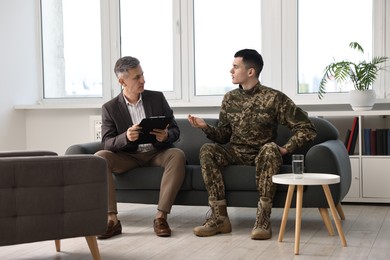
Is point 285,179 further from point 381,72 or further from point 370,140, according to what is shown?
point 381,72

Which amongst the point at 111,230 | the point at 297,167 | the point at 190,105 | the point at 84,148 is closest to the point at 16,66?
the point at 190,105

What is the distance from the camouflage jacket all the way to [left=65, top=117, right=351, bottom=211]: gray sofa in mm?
145

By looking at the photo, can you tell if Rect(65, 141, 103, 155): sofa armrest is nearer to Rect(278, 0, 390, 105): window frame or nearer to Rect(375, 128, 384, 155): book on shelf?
Rect(278, 0, 390, 105): window frame

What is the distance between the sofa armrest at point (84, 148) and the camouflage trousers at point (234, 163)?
0.86m

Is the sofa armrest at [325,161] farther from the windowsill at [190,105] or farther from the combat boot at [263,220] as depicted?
the windowsill at [190,105]

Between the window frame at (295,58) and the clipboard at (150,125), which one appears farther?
the window frame at (295,58)

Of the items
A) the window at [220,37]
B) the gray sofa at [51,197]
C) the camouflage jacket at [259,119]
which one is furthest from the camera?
the window at [220,37]

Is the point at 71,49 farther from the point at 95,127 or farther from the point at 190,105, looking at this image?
the point at 190,105

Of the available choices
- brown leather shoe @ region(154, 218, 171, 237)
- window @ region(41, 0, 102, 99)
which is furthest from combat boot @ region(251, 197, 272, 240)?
window @ region(41, 0, 102, 99)

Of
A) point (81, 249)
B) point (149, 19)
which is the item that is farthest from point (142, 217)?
point (149, 19)

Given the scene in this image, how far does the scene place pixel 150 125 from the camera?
4246 millimetres

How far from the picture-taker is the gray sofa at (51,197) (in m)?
3.09

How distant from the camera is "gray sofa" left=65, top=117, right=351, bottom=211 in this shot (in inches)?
164

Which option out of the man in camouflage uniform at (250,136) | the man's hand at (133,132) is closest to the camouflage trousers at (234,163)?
the man in camouflage uniform at (250,136)
